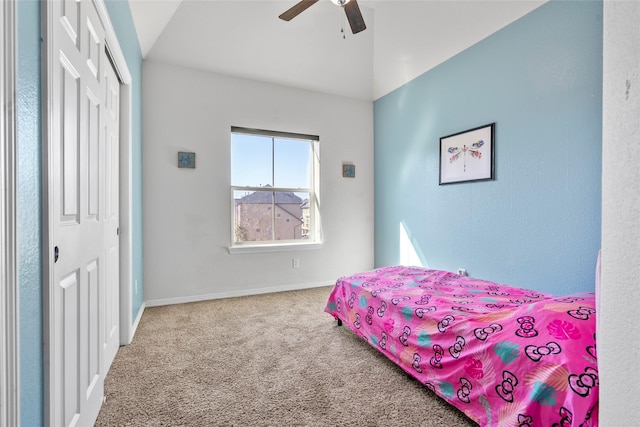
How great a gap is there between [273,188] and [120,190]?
1892 mm

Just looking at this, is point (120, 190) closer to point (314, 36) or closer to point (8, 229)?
point (8, 229)

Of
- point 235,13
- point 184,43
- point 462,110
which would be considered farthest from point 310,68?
point 462,110

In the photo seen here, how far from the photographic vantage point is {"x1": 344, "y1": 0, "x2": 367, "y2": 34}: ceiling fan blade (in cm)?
226

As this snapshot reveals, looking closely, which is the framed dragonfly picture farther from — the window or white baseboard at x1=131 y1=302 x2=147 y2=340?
white baseboard at x1=131 y1=302 x2=147 y2=340

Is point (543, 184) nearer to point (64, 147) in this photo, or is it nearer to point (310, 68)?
point (310, 68)

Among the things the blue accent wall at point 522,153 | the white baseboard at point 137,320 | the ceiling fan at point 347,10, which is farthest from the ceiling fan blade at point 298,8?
the white baseboard at point 137,320

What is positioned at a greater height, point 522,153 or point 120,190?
point 522,153

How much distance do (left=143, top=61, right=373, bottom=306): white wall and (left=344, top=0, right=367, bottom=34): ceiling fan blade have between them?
171 centimetres

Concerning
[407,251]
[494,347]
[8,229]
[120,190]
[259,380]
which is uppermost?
[120,190]

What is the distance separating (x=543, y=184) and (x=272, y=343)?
2.54m

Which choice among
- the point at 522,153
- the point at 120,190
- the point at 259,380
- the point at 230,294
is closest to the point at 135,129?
the point at 120,190

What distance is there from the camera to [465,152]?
10.4 ft

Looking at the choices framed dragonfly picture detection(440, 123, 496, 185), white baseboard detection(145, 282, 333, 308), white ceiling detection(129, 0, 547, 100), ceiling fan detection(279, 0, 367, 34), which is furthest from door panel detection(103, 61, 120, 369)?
framed dragonfly picture detection(440, 123, 496, 185)

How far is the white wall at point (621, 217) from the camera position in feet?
2.09
